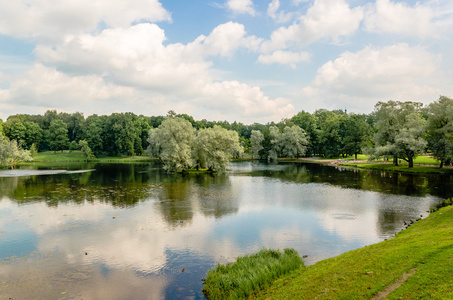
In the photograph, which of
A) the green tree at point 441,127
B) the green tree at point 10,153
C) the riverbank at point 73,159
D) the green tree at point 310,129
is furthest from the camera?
the green tree at point 310,129

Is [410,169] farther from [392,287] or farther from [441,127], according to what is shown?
[392,287]

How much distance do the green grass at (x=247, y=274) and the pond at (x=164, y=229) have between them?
97cm

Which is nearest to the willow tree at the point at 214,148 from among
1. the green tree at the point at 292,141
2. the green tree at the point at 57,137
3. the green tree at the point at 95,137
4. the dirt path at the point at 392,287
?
the green tree at the point at 292,141

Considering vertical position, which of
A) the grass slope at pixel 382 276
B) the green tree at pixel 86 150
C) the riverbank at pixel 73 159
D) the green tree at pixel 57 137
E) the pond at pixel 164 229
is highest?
the green tree at pixel 57 137

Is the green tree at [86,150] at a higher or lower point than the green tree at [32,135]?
lower

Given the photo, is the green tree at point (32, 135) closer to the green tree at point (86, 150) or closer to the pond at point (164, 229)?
the green tree at point (86, 150)

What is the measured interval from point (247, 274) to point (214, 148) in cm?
4994

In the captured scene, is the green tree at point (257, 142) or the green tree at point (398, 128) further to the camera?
the green tree at point (257, 142)

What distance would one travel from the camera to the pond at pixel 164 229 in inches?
602

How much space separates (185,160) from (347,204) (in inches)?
1475

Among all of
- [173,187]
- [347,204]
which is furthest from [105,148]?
[347,204]

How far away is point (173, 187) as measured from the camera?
43.8 m

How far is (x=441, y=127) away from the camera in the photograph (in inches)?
2111

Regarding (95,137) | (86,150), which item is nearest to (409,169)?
(86,150)
